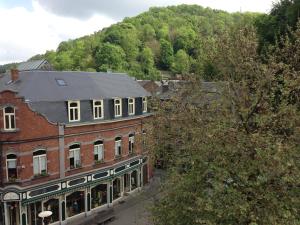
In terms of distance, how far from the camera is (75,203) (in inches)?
1061

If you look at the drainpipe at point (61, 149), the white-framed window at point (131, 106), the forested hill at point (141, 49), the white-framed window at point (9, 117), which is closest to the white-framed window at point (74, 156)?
the drainpipe at point (61, 149)

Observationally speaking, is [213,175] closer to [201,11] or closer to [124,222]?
[124,222]

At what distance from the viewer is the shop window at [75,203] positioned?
26578mm

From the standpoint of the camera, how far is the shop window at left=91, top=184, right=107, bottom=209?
28.4 meters

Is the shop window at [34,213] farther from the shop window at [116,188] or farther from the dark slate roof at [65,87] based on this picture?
the shop window at [116,188]

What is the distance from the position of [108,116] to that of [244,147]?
17671 millimetres

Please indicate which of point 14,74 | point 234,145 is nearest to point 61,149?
point 14,74

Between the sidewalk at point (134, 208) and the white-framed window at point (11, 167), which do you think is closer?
the white-framed window at point (11, 167)

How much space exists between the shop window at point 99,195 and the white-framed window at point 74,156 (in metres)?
3.03

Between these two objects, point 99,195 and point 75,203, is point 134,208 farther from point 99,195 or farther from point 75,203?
point 75,203

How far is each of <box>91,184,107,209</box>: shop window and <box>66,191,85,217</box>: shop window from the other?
1158 millimetres

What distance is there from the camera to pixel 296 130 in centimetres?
1230

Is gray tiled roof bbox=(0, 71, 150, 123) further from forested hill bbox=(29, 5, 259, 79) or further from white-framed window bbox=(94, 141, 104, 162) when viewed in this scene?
forested hill bbox=(29, 5, 259, 79)

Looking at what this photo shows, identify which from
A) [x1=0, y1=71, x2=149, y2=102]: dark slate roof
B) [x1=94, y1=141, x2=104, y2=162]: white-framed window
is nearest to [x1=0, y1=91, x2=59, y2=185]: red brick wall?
[x1=0, y1=71, x2=149, y2=102]: dark slate roof
